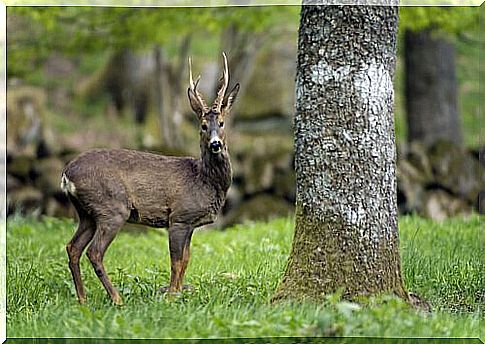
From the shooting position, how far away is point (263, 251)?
7555mm

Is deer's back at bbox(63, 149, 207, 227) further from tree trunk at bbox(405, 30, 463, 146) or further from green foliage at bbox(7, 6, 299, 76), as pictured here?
tree trunk at bbox(405, 30, 463, 146)

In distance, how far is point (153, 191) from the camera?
19.0 feet

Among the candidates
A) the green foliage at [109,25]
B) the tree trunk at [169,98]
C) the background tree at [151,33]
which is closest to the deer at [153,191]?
the green foliage at [109,25]

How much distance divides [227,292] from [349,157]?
113cm

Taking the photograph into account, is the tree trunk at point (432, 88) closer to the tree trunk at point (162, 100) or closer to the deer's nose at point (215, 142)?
the tree trunk at point (162, 100)

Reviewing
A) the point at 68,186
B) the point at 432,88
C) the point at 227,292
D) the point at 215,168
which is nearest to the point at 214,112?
the point at 215,168

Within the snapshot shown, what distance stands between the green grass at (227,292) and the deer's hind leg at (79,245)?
100 millimetres

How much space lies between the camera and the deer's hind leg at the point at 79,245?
18.8 ft

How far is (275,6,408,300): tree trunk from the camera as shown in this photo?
5.39 m

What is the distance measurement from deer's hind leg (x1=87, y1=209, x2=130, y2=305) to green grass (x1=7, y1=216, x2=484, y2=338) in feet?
0.40

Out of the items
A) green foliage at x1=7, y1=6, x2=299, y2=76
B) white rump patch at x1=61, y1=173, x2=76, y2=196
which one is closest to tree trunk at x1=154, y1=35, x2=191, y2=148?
green foliage at x1=7, y1=6, x2=299, y2=76

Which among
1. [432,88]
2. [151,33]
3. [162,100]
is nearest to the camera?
[151,33]

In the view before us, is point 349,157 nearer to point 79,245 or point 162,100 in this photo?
point 79,245

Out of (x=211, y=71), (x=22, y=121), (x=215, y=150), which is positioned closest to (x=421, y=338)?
(x=215, y=150)
